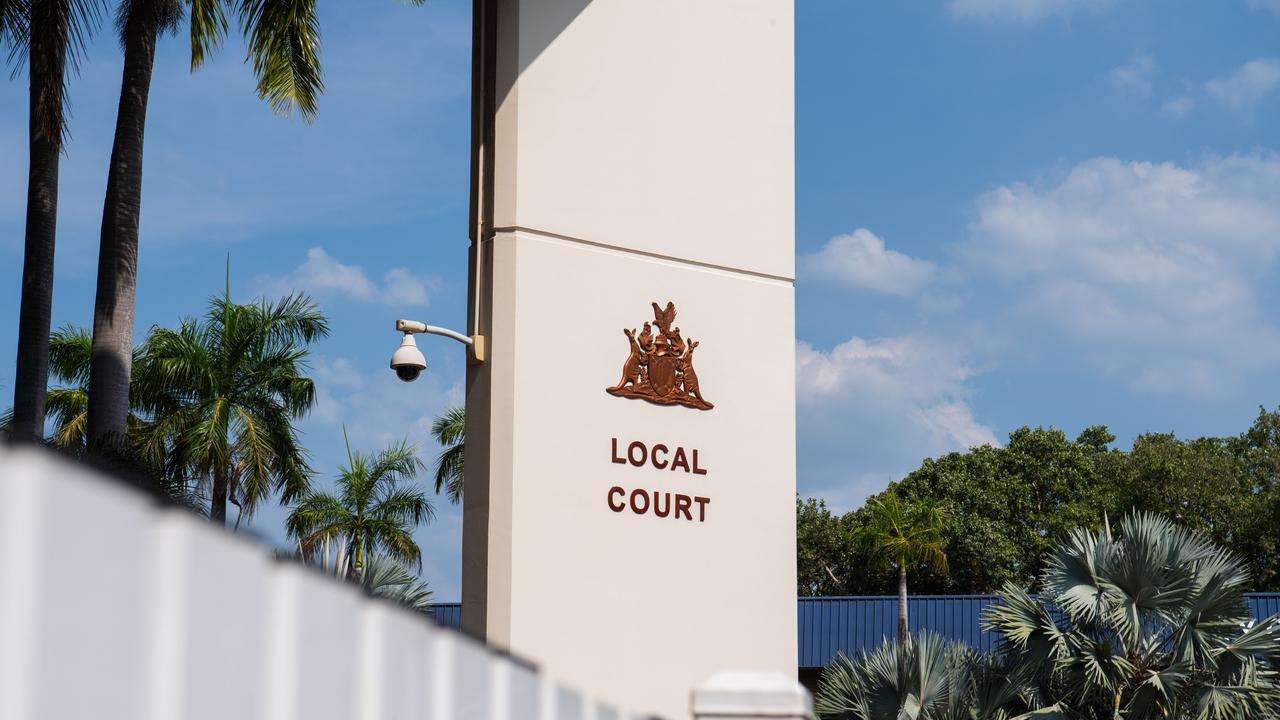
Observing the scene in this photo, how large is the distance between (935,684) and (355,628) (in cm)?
1416

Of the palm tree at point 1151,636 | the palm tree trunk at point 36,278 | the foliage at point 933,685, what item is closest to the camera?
the palm tree at point 1151,636

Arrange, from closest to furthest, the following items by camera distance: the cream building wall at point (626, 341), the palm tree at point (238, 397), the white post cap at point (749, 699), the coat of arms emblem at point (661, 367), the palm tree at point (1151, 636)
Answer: the white post cap at point (749, 699) < the cream building wall at point (626, 341) < the coat of arms emblem at point (661, 367) < the palm tree at point (1151, 636) < the palm tree at point (238, 397)

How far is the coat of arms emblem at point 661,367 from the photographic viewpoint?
11031 mm

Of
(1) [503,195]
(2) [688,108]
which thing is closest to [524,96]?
(1) [503,195]

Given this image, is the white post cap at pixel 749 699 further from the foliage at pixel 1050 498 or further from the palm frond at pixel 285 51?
the foliage at pixel 1050 498

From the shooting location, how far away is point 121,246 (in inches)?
750

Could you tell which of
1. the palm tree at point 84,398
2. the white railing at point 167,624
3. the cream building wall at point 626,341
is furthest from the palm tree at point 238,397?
A: the white railing at point 167,624

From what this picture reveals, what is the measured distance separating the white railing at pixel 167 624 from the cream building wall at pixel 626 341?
8.34 m

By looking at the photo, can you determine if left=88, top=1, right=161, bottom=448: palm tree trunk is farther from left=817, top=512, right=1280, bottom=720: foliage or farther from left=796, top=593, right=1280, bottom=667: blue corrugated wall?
left=796, top=593, right=1280, bottom=667: blue corrugated wall

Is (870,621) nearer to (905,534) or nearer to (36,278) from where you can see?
(905,534)

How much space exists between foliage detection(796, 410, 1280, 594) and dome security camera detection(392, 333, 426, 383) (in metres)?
40.1

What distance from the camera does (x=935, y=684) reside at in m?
15.1

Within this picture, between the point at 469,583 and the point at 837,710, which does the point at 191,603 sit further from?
the point at 837,710

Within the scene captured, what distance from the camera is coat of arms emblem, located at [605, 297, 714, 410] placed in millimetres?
11031
